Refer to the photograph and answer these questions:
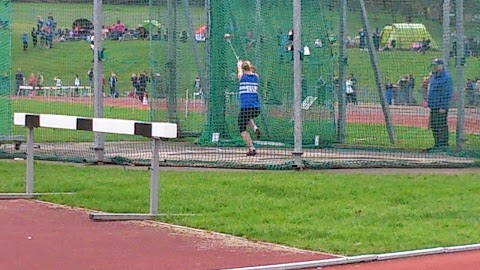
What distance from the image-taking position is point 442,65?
18.6 m

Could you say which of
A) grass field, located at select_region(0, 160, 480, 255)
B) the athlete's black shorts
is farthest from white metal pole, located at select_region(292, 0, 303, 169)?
the athlete's black shorts

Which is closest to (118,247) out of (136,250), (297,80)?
(136,250)

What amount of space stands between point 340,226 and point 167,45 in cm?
1057

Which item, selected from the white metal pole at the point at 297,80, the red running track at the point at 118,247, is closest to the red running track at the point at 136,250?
the red running track at the point at 118,247

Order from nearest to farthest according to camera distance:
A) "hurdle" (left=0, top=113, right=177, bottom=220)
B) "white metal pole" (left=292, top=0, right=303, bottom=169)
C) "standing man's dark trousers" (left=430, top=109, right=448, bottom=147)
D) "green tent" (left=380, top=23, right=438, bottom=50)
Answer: "hurdle" (left=0, top=113, right=177, bottom=220), "white metal pole" (left=292, top=0, right=303, bottom=169), "standing man's dark trousers" (left=430, top=109, right=448, bottom=147), "green tent" (left=380, top=23, right=438, bottom=50)

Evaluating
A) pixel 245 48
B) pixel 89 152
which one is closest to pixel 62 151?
pixel 89 152

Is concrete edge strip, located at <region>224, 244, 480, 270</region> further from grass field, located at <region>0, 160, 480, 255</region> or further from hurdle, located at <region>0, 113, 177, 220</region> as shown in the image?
hurdle, located at <region>0, 113, 177, 220</region>

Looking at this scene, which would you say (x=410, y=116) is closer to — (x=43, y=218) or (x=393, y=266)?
(x=43, y=218)

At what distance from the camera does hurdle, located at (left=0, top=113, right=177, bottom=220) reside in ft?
38.3

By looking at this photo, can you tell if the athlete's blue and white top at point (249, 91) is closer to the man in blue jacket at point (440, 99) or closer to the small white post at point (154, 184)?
the man in blue jacket at point (440, 99)

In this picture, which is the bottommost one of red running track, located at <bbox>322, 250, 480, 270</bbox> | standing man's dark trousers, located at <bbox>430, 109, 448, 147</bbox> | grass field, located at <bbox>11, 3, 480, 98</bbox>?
red running track, located at <bbox>322, 250, 480, 270</bbox>

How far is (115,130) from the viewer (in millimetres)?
12367

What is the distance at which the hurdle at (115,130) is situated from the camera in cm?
1168

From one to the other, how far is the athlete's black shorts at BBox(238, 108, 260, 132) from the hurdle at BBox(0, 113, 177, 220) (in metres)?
5.49
